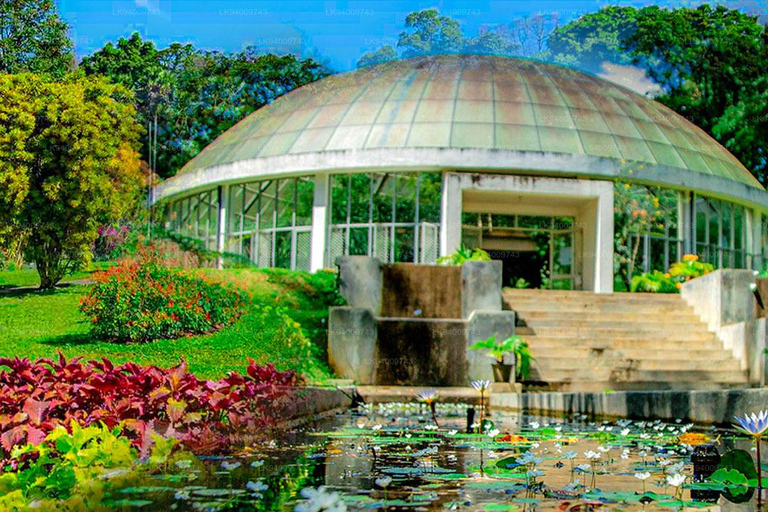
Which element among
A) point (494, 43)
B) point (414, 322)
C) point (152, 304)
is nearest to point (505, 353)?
point (414, 322)

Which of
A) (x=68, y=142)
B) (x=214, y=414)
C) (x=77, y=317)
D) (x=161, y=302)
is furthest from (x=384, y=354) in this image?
(x=214, y=414)

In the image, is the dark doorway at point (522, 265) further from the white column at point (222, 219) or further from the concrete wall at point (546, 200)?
the white column at point (222, 219)

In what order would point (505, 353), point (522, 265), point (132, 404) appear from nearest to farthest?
point (132, 404) < point (505, 353) < point (522, 265)

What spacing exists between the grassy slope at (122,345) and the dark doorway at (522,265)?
39.2 feet

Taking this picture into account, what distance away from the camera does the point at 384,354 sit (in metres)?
12.8

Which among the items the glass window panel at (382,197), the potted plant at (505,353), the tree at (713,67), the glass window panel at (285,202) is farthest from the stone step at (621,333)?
the tree at (713,67)


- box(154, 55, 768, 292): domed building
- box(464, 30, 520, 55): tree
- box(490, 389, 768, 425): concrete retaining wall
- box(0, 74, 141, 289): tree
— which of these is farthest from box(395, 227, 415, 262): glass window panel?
box(464, 30, 520, 55): tree

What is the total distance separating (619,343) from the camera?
14.9m

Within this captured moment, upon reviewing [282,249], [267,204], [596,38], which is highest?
[596,38]

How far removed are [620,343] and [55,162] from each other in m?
9.39

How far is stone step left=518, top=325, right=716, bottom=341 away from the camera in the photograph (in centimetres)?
1514

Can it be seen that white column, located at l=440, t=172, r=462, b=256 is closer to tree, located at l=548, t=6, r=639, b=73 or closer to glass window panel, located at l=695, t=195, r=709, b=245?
glass window panel, located at l=695, t=195, r=709, b=245

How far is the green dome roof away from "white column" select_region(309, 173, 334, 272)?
99 cm

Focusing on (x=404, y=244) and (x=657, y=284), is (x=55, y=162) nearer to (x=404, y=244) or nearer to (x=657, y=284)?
(x=404, y=244)
